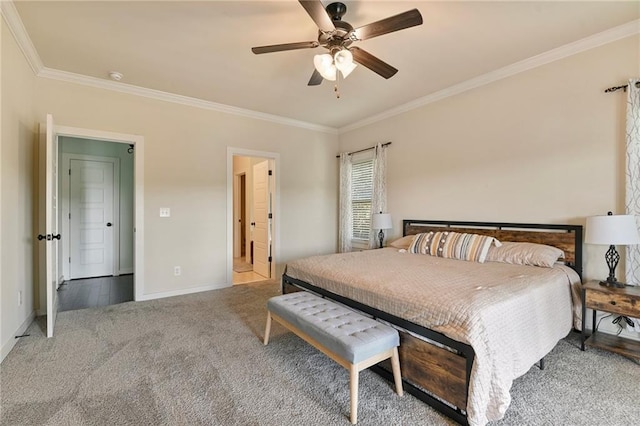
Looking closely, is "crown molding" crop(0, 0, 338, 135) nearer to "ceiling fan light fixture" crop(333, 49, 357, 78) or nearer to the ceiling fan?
the ceiling fan

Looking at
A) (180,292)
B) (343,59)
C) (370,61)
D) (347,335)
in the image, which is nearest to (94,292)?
(180,292)

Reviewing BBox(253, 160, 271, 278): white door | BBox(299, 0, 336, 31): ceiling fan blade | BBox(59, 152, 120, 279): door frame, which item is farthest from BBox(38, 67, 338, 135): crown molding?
BBox(299, 0, 336, 31): ceiling fan blade

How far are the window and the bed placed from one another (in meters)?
2.09

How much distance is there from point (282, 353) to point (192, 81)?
3.18 metres

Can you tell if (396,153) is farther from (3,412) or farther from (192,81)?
→ (3,412)

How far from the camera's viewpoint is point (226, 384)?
196cm

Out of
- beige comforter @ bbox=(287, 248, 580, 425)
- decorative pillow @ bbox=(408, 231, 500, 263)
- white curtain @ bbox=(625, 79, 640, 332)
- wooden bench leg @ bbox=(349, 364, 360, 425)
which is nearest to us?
beige comforter @ bbox=(287, 248, 580, 425)

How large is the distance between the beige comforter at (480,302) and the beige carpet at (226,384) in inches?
10.0

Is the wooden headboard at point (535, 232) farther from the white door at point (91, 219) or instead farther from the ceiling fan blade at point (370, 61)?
the white door at point (91, 219)

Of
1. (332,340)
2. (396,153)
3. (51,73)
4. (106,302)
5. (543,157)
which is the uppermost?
(51,73)

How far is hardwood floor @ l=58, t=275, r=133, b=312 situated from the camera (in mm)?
3660

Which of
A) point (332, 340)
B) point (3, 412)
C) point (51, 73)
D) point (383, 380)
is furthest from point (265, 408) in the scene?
point (51, 73)

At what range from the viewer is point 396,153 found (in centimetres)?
448

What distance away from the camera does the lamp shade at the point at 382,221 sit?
14.1 feet
